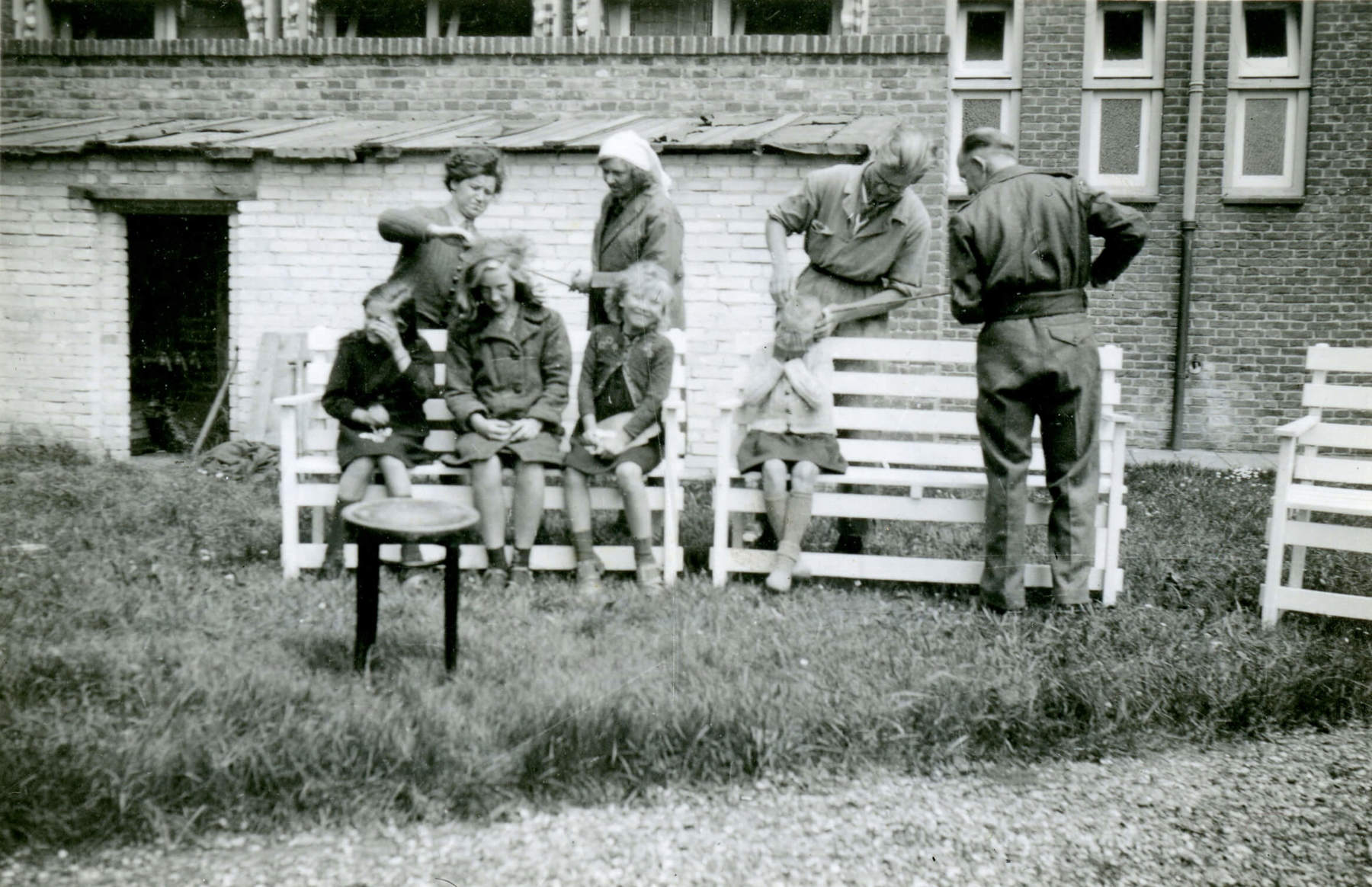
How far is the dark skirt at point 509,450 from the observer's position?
514cm

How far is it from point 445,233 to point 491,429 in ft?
3.03

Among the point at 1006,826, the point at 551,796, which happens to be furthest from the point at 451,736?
the point at 1006,826

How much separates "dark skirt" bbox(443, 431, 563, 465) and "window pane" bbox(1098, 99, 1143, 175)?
827 centimetres

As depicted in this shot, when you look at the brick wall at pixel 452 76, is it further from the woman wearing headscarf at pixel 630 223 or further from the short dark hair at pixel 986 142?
the short dark hair at pixel 986 142

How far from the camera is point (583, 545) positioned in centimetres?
521

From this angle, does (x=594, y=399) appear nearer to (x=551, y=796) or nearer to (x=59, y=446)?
(x=551, y=796)

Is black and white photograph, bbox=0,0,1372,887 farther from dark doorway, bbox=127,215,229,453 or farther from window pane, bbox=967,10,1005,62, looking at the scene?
window pane, bbox=967,10,1005,62

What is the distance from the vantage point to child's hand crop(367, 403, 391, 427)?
17.3ft

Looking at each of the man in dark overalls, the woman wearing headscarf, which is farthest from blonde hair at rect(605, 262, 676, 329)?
the man in dark overalls

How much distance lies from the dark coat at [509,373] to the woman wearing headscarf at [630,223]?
0.36m

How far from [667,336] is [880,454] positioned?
42.1 inches

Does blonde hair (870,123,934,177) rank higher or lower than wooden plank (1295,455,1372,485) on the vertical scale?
higher

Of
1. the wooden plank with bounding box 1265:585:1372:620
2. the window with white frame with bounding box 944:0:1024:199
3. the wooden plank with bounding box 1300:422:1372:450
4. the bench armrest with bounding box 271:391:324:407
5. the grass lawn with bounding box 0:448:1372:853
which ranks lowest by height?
the grass lawn with bounding box 0:448:1372:853

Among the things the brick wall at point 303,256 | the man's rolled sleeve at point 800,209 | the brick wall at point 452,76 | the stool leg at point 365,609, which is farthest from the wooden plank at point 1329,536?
the brick wall at point 452,76
